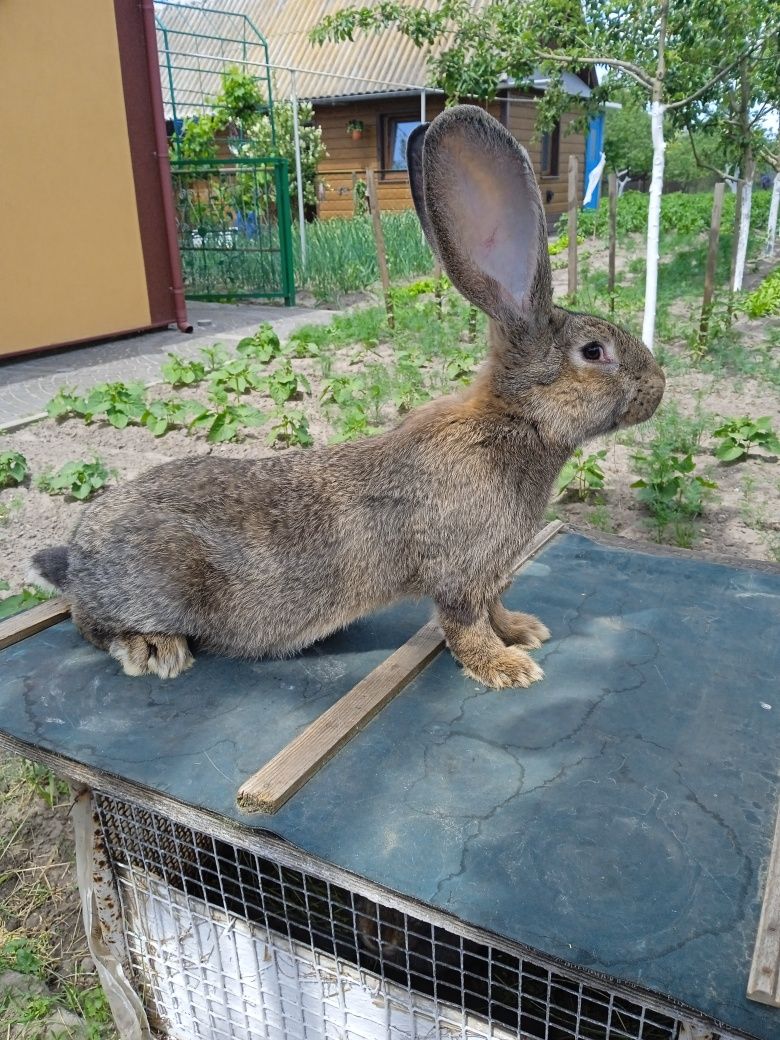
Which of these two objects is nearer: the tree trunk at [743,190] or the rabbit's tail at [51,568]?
the rabbit's tail at [51,568]

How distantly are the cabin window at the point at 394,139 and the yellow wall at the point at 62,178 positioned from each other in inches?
490

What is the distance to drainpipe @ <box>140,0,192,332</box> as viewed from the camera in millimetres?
9414

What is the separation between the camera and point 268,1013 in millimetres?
2309

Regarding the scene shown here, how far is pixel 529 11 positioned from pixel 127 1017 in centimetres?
726

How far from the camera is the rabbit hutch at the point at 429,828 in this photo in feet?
5.63

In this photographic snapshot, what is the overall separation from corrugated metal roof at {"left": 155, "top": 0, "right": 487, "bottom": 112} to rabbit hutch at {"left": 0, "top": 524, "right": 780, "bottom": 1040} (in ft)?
63.3

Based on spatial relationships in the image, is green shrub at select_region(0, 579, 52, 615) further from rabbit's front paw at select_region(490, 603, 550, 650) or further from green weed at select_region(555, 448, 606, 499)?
green weed at select_region(555, 448, 606, 499)

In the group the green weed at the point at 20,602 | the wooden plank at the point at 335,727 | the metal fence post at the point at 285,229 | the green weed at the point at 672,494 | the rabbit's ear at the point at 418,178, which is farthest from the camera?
the metal fence post at the point at 285,229

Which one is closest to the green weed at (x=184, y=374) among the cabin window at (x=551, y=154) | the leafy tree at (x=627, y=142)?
the cabin window at (x=551, y=154)

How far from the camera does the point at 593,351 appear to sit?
2.43m

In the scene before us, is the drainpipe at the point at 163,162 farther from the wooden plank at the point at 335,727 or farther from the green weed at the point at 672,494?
the wooden plank at the point at 335,727

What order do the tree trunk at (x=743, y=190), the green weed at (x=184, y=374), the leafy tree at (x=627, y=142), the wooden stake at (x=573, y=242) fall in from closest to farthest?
the green weed at (x=184, y=374) < the wooden stake at (x=573, y=242) < the tree trunk at (x=743, y=190) < the leafy tree at (x=627, y=142)

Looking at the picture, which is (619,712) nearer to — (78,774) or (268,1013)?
(268,1013)

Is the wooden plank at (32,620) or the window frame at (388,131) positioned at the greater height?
the window frame at (388,131)
